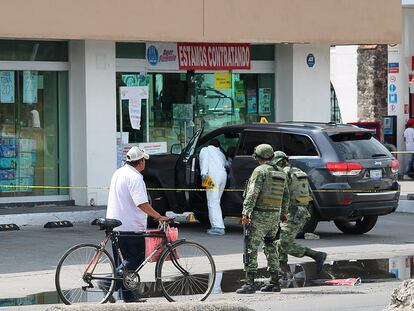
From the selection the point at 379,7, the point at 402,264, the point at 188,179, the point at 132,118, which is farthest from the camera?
the point at 379,7

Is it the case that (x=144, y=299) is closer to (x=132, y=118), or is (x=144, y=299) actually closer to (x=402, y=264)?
(x=402, y=264)

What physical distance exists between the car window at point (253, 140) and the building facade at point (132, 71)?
3.14 meters

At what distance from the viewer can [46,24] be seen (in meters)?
19.1

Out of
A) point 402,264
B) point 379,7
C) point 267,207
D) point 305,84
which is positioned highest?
point 379,7

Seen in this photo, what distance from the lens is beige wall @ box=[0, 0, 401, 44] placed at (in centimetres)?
1906

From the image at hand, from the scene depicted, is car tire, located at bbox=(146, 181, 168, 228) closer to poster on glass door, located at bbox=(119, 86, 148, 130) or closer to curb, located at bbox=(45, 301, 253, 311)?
poster on glass door, located at bbox=(119, 86, 148, 130)

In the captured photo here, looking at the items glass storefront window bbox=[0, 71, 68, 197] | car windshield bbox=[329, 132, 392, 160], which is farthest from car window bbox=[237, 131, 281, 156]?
glass storefront window bbox=[0, 71, 68, 197]

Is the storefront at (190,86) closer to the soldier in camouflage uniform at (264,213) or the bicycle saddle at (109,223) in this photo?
the soldier in camouflage uniform at (264,213)

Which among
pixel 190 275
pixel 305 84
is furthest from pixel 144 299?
pixel 305 84

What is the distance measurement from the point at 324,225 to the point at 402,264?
5133 mm

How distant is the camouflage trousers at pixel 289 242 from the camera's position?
1377 centimetres

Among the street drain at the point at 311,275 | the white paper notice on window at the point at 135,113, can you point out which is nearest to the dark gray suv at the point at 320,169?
the street drain at the point at 311,275

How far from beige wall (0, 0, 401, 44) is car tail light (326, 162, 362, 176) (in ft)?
15.5

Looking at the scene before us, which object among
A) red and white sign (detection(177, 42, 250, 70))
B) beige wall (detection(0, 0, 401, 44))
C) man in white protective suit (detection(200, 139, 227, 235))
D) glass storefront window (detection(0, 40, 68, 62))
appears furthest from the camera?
red and white sign (detection(177, 42, 250, 70))
